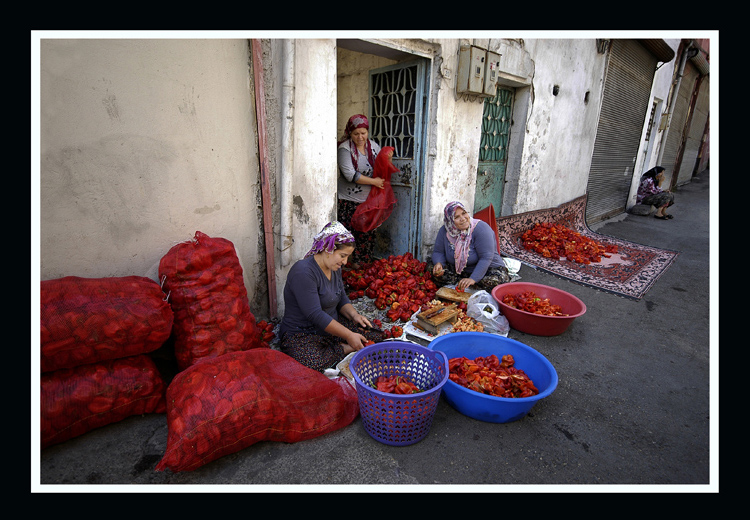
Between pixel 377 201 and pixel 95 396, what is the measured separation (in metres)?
3.44

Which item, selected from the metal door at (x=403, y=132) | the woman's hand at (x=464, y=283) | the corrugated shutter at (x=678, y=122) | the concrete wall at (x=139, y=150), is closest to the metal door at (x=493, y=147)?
the metal door at (x=403, y=132)

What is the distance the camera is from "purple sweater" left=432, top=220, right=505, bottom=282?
4.26 m

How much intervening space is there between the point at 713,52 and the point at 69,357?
12.9ft

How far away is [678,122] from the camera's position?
46.6ft

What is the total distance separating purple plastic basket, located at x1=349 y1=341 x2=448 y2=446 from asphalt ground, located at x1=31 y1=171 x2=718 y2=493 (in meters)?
0.11

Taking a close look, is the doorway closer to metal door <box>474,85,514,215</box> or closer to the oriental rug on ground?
metal door <box>474,85,514,215</box>

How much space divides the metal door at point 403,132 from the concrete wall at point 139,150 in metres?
2.34

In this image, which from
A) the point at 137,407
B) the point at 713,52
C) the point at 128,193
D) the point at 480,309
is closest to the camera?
the point at 713,52

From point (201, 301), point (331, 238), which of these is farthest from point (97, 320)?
point (331, 238)

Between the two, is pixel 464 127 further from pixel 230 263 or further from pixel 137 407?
pixel 137 407

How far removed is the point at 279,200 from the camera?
11.3ft

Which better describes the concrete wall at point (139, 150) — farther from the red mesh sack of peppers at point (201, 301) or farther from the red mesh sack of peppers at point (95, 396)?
the red mesh sack of peppers at point (95, 396)

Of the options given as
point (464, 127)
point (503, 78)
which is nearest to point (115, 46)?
point (464, 127)

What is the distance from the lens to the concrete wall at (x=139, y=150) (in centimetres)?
227
